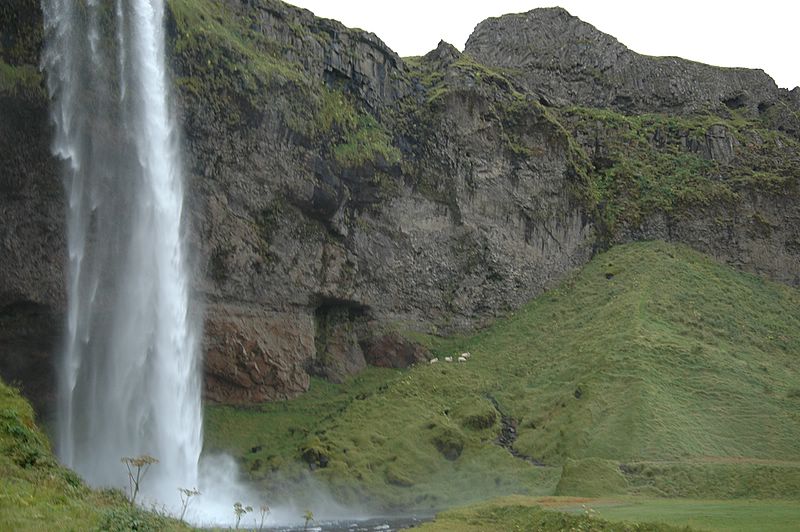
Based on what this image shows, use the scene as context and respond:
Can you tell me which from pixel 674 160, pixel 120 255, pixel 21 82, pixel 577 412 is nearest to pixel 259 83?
pixel 21 82

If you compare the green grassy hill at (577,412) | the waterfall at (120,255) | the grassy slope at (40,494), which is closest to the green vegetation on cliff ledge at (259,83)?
the waterfall at (120,255)

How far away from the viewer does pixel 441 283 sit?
6906 cm

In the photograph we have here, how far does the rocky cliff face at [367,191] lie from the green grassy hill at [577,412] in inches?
171

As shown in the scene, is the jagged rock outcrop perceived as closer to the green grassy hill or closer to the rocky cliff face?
the rocky cliff face

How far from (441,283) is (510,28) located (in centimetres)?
5276

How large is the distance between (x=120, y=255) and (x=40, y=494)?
33005mm

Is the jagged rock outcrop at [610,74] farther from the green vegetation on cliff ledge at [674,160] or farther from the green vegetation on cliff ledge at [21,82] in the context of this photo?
the green vegetation on cliff ledge at [21,82]

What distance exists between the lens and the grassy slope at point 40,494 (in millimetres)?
16688

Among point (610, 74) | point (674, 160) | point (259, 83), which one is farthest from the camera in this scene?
point (610, 74)

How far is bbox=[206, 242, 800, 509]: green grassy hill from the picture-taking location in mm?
42438

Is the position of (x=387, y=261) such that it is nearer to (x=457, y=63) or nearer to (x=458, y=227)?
(x=458, y=227)

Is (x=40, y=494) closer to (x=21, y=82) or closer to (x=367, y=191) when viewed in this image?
(x=21, y=82)

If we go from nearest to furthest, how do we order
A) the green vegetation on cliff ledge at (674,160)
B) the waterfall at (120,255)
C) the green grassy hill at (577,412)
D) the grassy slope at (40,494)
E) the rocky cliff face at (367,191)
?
1. the grassy slope at (40,494)
2. the green grassy hill at (577,412)
3. the waterfall at (120,255)
4. the rocky cliff face at (367,191)
5. the green vegetation on cliff ledge at (674,160)

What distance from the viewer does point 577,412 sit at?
4978 centimetres
